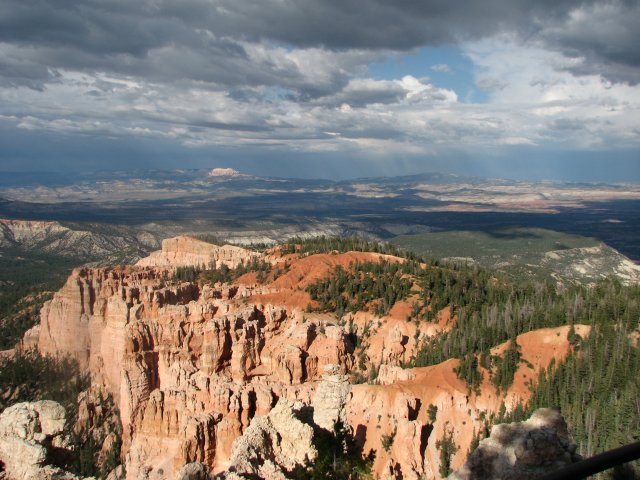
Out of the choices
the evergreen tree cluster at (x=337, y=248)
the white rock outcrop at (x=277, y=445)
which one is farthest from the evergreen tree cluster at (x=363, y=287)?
the white rock outcrop at (x=277, y=445)

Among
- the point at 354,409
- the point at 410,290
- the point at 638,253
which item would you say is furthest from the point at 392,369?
the point at 638,253

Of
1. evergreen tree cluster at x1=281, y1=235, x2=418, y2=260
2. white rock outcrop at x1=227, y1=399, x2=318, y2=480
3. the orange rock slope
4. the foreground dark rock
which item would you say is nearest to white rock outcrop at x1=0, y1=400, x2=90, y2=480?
white rock outcrop at x1=227, y1=399, x2=318, y2=480

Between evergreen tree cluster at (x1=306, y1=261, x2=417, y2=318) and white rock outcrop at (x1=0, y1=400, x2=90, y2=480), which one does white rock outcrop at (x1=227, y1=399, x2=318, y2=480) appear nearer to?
white rock outcrop at (x1=0, y1=400, x2=90, y2=480)

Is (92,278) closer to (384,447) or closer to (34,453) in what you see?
(384,447)

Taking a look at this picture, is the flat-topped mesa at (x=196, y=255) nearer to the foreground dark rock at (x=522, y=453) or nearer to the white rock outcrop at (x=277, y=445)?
the white rock outcrop at (x=277, y=445)

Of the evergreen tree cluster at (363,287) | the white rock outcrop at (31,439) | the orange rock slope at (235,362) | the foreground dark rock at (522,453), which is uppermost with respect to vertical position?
the foreground dark rock at (522,453)

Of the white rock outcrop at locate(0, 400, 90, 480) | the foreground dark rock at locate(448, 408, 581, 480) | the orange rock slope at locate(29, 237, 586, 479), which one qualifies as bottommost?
the orange rock slope at locate(29, 237, 586, 479)
